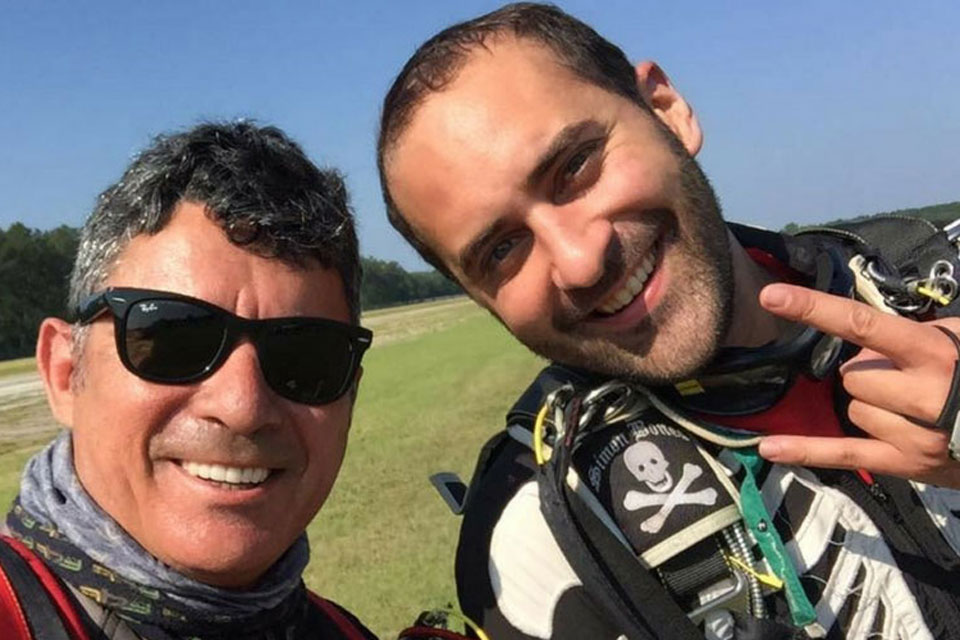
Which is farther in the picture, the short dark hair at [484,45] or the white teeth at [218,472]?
the short dark hair at [484,45]

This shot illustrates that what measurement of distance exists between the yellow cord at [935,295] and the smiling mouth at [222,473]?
1.91 m

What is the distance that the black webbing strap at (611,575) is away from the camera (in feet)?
6.52

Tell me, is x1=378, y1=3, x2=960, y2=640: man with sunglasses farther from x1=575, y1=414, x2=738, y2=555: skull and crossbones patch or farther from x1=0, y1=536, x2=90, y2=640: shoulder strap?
x1=0, y1=536, x2=90, y2=640: shoulder strap

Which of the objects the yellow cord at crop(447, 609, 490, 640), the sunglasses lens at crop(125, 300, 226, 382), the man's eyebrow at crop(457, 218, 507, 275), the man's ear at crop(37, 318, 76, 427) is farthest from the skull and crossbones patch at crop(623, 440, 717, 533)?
the man's ear at crop(37, 318, 76, 427)

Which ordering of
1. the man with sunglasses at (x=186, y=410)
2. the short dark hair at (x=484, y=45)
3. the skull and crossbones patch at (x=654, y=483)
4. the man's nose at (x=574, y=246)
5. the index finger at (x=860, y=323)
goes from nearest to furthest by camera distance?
the index finger at (x=860, y=323) < the man with sunglasses at (x=186, y=410) < the skull and crossbones patch at (x=654, y=483) < the man's nose at (x=574, y=246) < the short dark hair at (x=484, y=45)

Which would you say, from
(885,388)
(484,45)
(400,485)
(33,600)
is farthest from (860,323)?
(400,485)

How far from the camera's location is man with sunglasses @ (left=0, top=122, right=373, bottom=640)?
6.33 feet

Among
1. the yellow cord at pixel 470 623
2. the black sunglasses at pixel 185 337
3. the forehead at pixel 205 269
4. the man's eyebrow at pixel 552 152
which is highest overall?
the man's eyebrow at pixel 552 152

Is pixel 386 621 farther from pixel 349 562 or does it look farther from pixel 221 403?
pixel 221 403

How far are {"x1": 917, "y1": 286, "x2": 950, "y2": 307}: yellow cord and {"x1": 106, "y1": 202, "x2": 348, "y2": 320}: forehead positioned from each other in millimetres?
1762

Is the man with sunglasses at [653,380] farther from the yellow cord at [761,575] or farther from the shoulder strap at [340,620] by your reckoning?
the shoulder strap at [340,620]

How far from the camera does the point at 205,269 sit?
2.00m

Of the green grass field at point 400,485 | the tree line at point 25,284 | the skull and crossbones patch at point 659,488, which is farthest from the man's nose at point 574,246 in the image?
the tree line at point 25,284

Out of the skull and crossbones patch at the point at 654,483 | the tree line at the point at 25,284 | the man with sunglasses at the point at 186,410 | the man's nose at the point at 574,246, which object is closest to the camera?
the man with sunglasses at the point at 186,410
